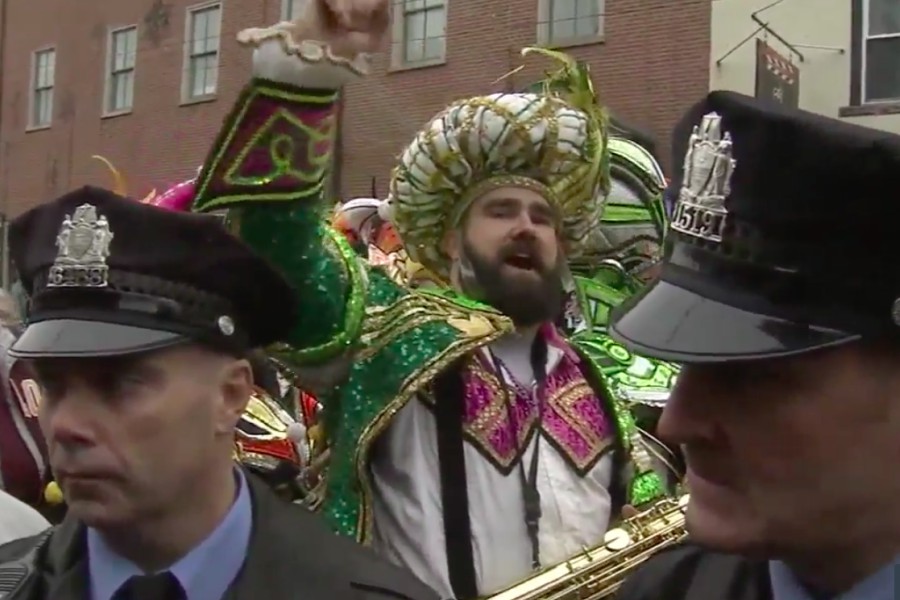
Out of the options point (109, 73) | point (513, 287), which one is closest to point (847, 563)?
point (513, 287)

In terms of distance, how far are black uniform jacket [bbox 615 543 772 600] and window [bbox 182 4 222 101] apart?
56.8 ft

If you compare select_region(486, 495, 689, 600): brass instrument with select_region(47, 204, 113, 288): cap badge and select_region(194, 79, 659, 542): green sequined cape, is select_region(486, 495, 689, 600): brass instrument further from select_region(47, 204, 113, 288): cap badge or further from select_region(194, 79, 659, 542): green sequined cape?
select_region(47, 204, 113, 288): cap badge

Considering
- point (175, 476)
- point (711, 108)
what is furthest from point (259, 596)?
point (711, 108)

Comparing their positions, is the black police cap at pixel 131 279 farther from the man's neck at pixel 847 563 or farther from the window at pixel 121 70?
the window at pixel 121 70

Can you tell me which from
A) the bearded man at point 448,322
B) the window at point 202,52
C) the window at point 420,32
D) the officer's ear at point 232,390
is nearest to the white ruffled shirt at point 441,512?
the bearded man at point 448,322

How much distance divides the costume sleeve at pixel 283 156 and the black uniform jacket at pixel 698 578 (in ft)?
3.21

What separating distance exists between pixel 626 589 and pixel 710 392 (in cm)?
51

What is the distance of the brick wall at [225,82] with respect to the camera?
13.2 metres

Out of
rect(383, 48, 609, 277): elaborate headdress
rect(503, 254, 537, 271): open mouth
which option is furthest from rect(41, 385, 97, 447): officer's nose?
rect(383, 48, 609, 277): elaborate headdress

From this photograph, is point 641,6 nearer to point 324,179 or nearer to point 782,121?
point 324,179

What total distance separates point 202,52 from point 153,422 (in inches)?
696

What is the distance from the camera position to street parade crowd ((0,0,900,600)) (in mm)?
1412

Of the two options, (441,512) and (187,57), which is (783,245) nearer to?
(441,512)

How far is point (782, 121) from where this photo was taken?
4.75 feet
